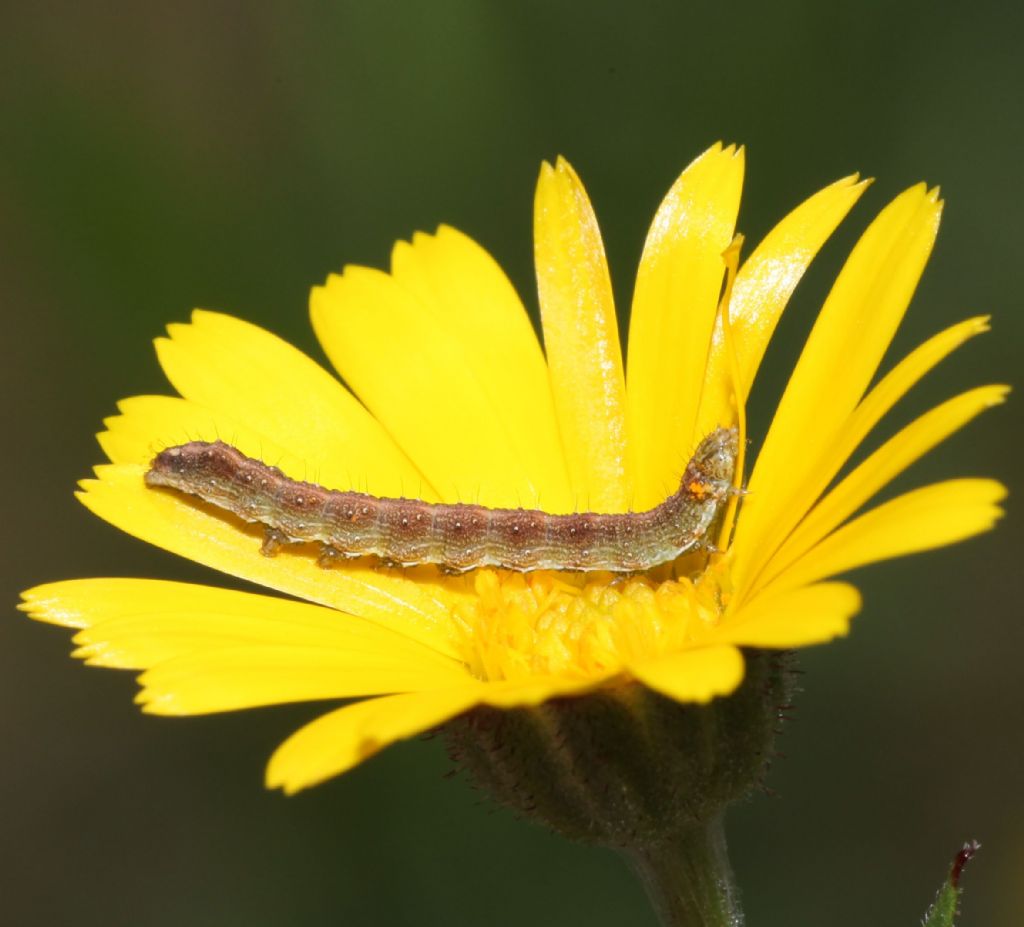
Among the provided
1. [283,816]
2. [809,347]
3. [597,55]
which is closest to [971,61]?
[597,55]

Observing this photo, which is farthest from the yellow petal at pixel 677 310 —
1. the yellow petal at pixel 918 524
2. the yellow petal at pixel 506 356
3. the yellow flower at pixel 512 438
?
the yellow petal at pixel 918 524

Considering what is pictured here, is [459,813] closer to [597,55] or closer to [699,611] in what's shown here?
[699,611]

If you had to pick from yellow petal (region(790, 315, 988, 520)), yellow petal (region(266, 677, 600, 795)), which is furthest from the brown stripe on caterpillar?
yellow petal (region(266, 677, 600, 795))

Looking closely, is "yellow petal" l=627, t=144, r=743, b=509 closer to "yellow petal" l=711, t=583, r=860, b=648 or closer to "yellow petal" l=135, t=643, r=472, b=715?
"yellow petal" l=135, t=643, r=472, b=715

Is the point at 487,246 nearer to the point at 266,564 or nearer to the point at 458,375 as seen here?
the point at 458,375

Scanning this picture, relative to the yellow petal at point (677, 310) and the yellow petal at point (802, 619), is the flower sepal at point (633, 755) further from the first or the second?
the yellow petal at point (677, 310)

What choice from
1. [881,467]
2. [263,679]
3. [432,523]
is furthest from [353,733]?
[432,523]
